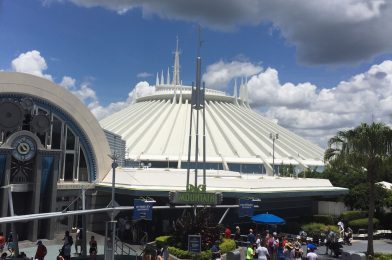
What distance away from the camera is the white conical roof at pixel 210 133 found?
193ft

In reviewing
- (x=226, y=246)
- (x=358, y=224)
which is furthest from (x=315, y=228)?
(x=226, y=246)

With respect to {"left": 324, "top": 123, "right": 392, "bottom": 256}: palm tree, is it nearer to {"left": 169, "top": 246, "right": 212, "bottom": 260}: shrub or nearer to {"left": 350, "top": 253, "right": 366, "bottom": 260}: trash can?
{"left": 350, "top": 253, "right": 366, "bottom": 260}: trash can

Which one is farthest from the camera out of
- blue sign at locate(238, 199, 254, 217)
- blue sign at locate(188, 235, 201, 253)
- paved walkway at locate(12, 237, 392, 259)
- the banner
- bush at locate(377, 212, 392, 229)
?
bush at locate(377, 212, 392, 229)

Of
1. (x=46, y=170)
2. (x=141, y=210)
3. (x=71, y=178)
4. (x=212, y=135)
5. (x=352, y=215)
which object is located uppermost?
(x=212, y=135)

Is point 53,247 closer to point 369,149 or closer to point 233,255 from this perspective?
point 233,255

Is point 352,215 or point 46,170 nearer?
point 46,170

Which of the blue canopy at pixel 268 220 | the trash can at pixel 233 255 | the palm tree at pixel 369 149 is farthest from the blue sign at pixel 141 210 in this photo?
the palm tree at pixel 369 149

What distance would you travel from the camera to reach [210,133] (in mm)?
65562

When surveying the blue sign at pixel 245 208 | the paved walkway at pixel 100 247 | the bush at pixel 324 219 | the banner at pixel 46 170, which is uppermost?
the banner at pixel 46 170

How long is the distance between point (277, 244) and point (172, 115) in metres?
48.9

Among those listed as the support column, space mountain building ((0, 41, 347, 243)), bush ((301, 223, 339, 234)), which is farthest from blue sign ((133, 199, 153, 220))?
bush ((301, 223, 339, 234))

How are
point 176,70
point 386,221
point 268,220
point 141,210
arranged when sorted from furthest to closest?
point 176,70
point 386,221
point 268,220
point 141,210

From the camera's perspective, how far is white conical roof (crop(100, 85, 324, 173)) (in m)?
59.0

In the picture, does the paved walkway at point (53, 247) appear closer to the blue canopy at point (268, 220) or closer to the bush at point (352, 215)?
the blue canopy at point (268, 220)
